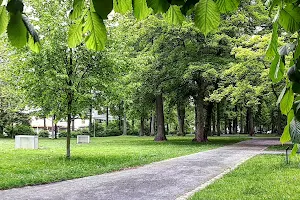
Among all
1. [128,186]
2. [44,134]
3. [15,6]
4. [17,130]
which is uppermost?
[15,6]

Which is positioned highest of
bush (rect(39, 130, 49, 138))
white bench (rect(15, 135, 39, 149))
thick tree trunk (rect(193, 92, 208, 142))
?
thick tree trunk (rect(193, 92, 208, 142))

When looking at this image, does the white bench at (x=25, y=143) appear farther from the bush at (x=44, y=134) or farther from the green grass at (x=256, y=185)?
the bush at (x=44, y=134)

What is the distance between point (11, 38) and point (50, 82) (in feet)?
40.5

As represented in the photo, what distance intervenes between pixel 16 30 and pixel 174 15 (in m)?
0.60

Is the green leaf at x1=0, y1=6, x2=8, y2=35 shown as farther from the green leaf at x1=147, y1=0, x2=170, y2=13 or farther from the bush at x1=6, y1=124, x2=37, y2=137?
the bush at x1=6, y1=124, x2=37, y2=137

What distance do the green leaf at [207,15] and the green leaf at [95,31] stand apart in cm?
31

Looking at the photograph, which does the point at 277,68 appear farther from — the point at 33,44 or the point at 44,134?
the point at 44,134

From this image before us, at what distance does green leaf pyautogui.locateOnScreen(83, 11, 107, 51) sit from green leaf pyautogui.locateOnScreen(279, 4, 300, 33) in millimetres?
625

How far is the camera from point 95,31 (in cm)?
109

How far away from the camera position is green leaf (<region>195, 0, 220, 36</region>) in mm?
1123

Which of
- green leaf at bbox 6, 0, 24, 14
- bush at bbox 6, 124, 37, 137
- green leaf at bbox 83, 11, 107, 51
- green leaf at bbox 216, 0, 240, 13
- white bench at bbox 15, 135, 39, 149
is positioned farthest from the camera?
bush at bbox 6, 124, 37, 137

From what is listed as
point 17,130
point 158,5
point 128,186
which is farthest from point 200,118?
point 158,5

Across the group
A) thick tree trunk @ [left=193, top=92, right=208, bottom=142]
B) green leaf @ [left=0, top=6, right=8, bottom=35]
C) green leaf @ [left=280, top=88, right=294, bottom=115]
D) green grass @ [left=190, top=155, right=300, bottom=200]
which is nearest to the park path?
green grass @ [left=190, top=155, right=300, bottom=200]

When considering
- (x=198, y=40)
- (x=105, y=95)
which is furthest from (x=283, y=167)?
(x=198, y=40)
